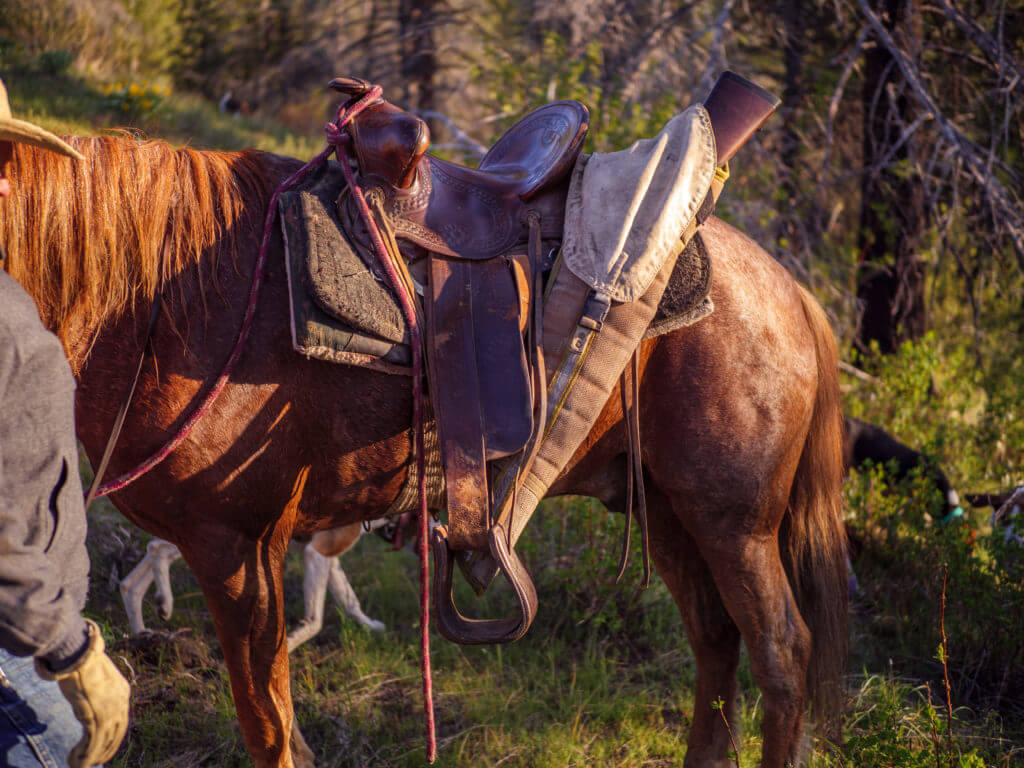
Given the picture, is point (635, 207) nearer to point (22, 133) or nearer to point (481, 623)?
point (481, 623)

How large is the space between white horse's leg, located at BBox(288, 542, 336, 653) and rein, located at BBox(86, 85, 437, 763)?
5.09 feet

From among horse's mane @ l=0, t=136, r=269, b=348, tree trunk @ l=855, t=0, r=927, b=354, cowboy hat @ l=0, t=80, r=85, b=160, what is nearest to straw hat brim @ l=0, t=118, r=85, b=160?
cowboy hat @ l=0, t=80, r=85, b=160

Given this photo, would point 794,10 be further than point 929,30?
Yes

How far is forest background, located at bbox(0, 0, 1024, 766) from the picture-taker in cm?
300

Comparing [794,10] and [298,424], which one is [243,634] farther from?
[794,10]

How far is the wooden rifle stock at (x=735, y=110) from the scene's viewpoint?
2.31 m

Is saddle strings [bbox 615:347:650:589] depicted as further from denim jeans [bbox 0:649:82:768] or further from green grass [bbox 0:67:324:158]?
green grass [bbox 0:67:324:158]

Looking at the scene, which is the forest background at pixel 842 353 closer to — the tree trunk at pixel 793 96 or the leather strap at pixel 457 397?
the tree trunk at pixel 793 96

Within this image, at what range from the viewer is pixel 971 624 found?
11.3 ft

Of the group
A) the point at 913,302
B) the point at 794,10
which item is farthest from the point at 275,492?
the point at 794,10

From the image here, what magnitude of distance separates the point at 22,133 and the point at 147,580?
8.15 ft

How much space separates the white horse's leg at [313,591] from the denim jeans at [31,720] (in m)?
2.08

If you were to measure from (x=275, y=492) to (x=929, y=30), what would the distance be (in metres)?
6.34

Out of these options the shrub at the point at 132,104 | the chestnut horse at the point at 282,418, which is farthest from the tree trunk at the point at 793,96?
the shrub at the point at 132,104
